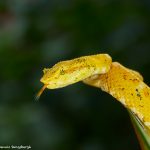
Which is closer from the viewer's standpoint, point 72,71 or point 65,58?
point 72,71

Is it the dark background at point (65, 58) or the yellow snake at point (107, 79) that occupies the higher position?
the yellow snake at point (107, 79)

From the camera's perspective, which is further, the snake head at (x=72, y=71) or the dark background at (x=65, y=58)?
the dark background at (x=65, y=58)

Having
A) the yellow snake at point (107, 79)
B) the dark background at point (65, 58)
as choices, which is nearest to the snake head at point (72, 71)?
the yellow snake at point (107, 79)

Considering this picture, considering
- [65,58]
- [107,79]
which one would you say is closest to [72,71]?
[107,79]

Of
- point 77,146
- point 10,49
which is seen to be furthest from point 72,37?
point 77,146

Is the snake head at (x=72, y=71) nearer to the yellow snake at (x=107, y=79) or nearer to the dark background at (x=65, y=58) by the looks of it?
the yellow snake at (x=107, y=79)

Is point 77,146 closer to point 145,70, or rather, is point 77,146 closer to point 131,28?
point 145,70

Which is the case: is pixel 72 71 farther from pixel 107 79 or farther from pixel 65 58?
pixel 65 58
